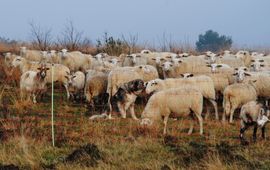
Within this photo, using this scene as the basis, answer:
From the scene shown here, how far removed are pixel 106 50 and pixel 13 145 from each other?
2160cm

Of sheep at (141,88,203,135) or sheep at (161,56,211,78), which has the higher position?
sheep at (161,56,211,78)

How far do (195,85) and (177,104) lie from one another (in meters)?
3.19

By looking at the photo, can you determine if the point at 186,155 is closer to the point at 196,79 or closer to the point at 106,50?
the point at 196,79

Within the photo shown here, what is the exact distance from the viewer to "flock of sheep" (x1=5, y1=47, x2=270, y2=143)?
13.0 meters

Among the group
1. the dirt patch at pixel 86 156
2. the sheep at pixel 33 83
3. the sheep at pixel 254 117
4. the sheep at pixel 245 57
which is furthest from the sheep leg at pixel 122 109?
the sheep at pixel 245 57

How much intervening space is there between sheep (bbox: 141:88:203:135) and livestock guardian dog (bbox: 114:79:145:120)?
8.67 feet

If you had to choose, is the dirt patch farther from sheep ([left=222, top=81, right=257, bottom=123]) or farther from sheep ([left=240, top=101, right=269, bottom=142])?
sheep ([left=222, top=81, right=257, bottom=123])

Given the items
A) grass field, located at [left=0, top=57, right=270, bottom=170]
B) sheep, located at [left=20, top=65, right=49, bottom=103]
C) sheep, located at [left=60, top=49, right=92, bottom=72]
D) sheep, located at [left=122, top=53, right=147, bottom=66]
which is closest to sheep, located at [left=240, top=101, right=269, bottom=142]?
grass field, located at [left=0, top=57, right=270, bottom=170]

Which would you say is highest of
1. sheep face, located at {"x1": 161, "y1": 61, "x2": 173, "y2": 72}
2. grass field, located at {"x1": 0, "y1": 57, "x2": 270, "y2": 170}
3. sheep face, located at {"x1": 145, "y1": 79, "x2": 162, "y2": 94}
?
sheep face, located at {"x1": 161, "y1": 61, "x2": 173, "y2": 72}

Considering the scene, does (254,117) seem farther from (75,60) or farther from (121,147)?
(75,60)

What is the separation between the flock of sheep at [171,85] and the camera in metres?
13.0

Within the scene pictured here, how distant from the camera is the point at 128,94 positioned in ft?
52.6

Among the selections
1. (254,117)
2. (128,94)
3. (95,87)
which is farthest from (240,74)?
(254,117)

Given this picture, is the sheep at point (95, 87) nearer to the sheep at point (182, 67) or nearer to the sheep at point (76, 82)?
the sheep at point (76, 82)
